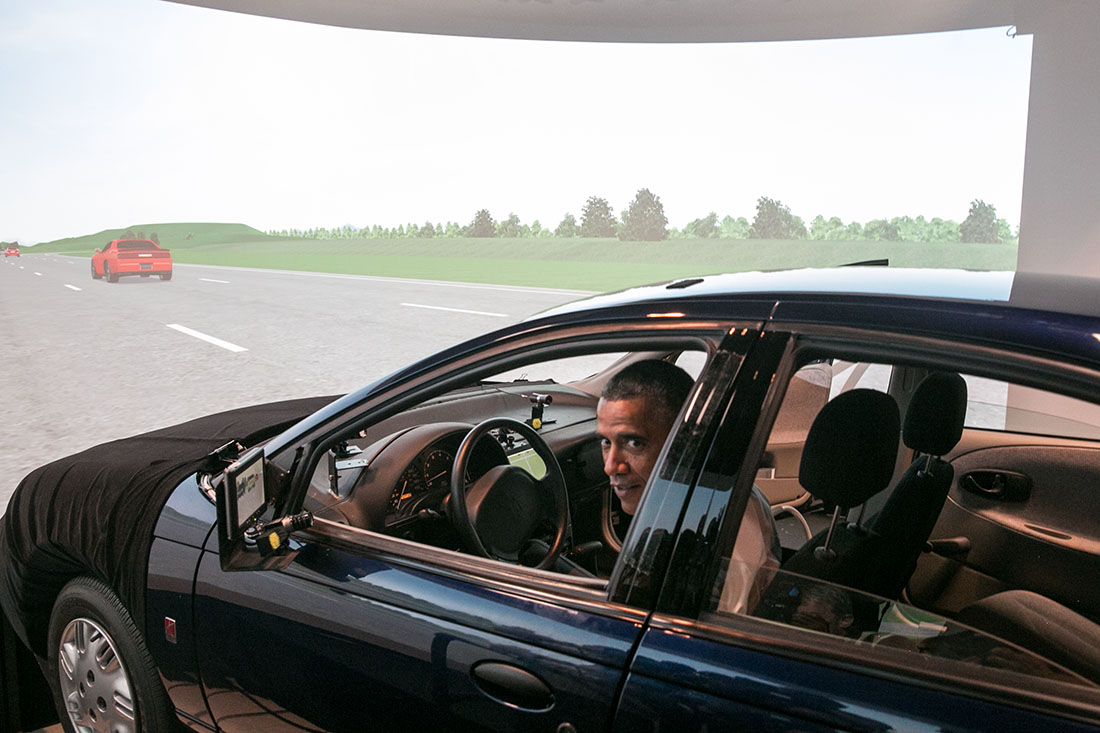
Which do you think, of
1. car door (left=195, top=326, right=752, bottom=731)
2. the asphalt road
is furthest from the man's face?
the asphalt road

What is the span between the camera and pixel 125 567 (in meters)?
Answer: 2.04

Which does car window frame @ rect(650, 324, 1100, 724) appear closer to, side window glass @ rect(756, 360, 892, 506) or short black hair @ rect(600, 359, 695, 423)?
side window glass @ rect(756, 360, 892, 506)

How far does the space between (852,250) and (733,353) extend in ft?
117

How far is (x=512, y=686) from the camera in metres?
1.34

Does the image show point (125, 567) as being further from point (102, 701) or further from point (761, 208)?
point (761, 208)

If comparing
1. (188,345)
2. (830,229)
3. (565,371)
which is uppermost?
(830,229)

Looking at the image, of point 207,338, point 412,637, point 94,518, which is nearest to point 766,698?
point 412,637

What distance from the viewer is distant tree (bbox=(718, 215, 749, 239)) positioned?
4262cm

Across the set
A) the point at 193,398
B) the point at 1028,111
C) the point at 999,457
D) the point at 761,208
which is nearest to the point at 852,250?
the point at 761,208

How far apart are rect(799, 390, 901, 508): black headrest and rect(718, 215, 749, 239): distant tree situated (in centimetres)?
4211

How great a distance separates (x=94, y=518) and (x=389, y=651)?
3.71 feet

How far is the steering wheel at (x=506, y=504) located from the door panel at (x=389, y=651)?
42 cm

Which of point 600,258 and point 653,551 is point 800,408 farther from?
point 600,258

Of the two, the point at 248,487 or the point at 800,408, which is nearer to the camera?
the point at 248,487
